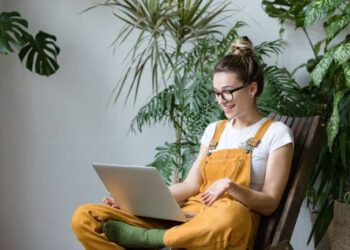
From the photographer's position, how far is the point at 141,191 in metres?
1.88

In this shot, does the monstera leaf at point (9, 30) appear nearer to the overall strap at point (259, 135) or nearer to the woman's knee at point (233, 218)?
the overall strap at point (259, 135)

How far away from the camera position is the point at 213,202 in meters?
1.77

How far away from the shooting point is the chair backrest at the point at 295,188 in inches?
75.3

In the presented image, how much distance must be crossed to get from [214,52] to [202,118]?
0.45m

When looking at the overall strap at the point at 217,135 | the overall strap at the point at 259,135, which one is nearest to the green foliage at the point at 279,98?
the overall strap at the point at 217,135

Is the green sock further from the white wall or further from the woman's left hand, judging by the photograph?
the white wall

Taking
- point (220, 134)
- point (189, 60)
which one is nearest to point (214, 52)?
point (189, 60)

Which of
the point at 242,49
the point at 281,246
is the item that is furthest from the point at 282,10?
the point at 281,246

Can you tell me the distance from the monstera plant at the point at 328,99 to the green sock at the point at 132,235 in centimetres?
113

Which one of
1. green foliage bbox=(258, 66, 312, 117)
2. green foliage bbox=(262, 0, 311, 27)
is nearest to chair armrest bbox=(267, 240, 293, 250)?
green foliage bbox=(258, 66, 312, 117)

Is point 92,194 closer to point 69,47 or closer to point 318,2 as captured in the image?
point 69,47

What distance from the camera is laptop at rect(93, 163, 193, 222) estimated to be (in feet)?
5.87

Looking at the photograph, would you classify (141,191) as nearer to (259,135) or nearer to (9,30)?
(259,135)

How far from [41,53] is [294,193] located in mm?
1981
